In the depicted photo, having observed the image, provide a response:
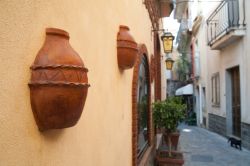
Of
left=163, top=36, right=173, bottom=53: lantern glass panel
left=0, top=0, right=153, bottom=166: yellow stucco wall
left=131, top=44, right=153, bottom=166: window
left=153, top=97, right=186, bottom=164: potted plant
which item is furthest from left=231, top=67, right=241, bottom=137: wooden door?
left=0, top=0, right=153, bottom=166: yellow stucco wall

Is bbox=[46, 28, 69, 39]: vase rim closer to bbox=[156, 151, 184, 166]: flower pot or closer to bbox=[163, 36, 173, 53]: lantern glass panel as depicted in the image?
bbox=[156, 151, 184, 166]: flower pot

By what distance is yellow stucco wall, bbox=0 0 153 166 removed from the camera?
55.1 inches

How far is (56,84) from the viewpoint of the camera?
1.58 m

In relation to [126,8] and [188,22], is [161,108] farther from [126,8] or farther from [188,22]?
[188,22]

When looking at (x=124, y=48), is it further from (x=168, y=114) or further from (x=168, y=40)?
(x=168, y=40)

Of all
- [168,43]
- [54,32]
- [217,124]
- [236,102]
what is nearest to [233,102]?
[236,102]

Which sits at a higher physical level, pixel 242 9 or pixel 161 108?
pixel 242 9

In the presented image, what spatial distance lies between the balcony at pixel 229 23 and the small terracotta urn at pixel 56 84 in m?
10.6

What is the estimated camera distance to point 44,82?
1561 mm

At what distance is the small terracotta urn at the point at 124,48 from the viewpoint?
3535mm

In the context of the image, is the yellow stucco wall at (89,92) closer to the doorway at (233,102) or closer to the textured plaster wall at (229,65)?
the textured plaster wall at (229,65)

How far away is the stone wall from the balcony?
3.38 m

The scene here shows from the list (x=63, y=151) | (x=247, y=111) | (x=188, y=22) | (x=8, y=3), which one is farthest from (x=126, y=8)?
(x=188, y=22)

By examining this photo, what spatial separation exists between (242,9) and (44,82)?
11014mm
